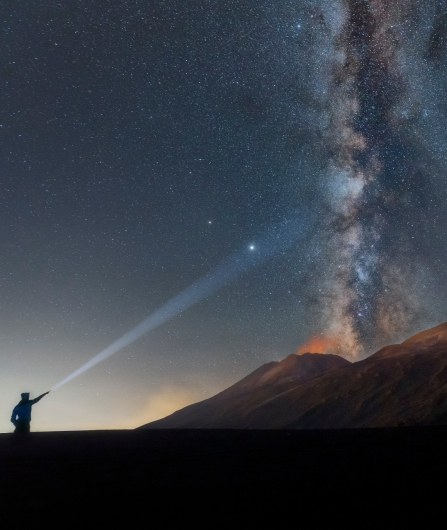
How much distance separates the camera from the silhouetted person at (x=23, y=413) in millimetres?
11984

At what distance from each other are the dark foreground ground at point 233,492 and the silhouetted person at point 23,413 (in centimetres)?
676

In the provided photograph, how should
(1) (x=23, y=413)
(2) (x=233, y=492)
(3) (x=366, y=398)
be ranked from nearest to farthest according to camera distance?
1. (2) (x=233, y=492)
2. (1) (x=23, y=413)
3. (3) (x=366, y=398)

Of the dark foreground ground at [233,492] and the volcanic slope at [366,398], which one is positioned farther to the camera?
the volcanic slope at [366,398]

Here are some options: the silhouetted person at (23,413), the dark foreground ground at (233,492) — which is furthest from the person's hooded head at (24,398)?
the dark foreground ground at (233,492)

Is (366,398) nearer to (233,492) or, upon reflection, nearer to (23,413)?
(23,413)

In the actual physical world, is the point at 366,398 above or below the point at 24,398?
above

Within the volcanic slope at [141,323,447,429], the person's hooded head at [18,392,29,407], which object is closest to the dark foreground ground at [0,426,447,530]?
the person's hooded head at [18,392,29,407]

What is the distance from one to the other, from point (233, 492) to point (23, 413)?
1115cm

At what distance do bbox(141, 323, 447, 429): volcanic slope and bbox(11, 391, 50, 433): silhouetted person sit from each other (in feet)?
174

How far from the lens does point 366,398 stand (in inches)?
2795

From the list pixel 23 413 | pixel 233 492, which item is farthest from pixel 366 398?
pixel 233 492

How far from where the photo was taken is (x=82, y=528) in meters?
2.49

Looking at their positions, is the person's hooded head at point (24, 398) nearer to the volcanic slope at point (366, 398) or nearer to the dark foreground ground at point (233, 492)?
the dark foreground ground at point (233, 492)

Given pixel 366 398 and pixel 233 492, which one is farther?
pixel 366 398
